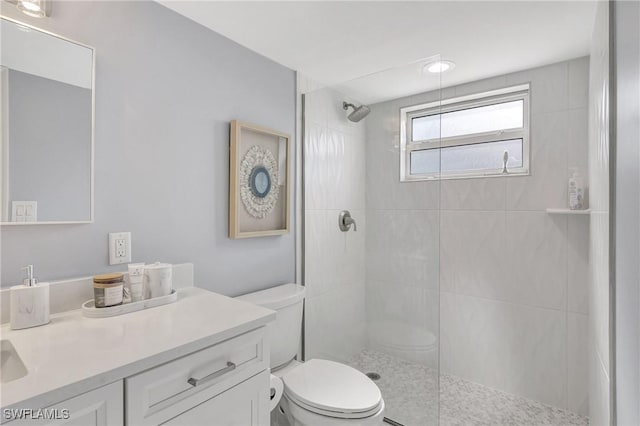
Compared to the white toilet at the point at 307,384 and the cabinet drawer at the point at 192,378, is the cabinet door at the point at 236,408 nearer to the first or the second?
the cabinet drawer at the point at 192,378

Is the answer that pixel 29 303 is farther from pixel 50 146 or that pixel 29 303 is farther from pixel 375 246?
pixel 375 246

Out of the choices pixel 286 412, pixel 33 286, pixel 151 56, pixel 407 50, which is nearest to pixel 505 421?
pixel 286 412

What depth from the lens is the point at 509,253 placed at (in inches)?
85.1

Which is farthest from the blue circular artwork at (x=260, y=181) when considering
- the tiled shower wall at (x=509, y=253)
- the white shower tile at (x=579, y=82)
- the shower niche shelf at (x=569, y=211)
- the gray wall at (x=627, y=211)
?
the white shower tile at (x=579, y=82)

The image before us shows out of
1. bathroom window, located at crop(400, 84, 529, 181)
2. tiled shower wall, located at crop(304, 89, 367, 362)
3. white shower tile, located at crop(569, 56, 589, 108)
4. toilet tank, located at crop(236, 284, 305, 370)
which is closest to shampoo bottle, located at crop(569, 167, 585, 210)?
bathroom window, located at crop(400, 84, 529, 181)

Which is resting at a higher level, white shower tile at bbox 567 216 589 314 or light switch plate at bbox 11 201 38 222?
light switch plate at bbox 11 201 38 222

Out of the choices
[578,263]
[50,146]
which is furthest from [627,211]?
[50,146]

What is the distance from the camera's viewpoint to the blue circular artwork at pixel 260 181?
1.82 m

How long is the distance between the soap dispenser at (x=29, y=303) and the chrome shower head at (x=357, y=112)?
169cm

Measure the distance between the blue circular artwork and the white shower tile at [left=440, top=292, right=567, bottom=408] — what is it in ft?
5.07

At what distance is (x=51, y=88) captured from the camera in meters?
1.12

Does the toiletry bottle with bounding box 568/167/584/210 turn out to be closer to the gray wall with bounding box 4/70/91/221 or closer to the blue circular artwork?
the blue circular artwork

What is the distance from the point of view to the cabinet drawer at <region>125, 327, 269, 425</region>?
2.58ft

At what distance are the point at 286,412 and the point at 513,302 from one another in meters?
1.60
